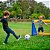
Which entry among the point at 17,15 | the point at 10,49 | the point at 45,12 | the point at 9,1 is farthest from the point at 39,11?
the point at 10,49

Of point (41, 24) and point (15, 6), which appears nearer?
point (41, 24)

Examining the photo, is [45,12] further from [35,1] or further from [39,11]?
[35,1]

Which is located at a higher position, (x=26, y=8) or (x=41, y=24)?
(x=41, y=24)

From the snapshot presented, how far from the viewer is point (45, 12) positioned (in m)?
58.5

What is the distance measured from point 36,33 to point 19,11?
4265cm

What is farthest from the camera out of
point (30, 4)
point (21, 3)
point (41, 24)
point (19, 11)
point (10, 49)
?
point (30, 4)

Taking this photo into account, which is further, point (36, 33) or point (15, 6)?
point (15, 6)

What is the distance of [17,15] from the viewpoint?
2277 inches

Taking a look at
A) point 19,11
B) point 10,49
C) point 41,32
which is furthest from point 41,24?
point 19,11

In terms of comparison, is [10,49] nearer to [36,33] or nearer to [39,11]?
[36,33]

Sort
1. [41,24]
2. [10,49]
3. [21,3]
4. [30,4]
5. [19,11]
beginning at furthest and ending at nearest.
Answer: [30,4], [21,3], [19,11], [41,24], [10,49]

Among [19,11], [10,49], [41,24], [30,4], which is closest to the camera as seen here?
[10,49]

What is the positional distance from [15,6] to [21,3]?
12.0ft

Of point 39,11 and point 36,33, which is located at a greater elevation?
point 36,33
